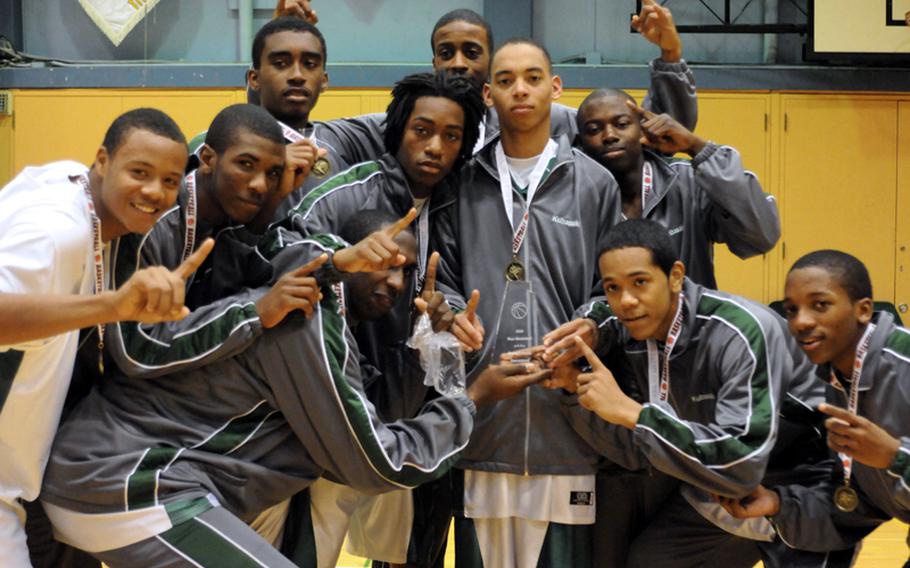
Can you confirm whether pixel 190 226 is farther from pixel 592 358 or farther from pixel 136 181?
pixel 592 358

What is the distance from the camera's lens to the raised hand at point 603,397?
141 inches

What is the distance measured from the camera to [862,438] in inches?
128

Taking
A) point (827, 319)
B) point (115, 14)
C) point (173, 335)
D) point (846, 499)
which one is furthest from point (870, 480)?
point (115, 14)

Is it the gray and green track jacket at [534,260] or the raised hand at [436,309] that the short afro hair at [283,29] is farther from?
the raised hand at [436,309]

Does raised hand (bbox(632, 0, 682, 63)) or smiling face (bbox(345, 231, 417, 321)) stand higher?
raised hand (bbox(632, 0, 682, 63))

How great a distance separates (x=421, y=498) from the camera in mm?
4352

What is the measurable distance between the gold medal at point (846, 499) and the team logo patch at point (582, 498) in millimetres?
893

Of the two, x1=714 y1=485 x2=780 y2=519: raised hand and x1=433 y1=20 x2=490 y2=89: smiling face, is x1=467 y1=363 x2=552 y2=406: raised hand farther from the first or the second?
x1=433 y1=20 x2=490 y2=89: smiling face

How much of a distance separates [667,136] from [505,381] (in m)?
1.37

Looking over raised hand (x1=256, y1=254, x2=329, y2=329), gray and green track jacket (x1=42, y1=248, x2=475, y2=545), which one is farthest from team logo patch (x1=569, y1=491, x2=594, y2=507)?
raised hand (x1=256, y1=254, x2=329, y2=329)

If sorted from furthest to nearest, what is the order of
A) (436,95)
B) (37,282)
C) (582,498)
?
(436,95), (582,498), (37,282)

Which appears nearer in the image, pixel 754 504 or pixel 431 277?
pixel 754 504

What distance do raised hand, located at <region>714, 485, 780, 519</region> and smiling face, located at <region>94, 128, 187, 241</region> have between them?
2.22 m

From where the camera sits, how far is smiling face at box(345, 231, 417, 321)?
3723 millimetres
